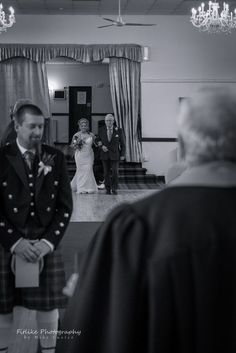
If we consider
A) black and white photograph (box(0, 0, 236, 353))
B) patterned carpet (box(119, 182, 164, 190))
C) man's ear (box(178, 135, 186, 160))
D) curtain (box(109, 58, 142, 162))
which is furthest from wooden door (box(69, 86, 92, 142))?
man's ear (box(178, 135, 186, 160))

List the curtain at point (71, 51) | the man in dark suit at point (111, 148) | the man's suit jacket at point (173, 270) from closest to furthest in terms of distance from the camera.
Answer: the man's suit jacket at point (173, 270), the man in dark suit at point (111, 148), the curtain at point (71, 51)

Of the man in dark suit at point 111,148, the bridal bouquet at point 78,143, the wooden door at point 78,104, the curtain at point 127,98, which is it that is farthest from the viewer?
the wooden door at point 78,104

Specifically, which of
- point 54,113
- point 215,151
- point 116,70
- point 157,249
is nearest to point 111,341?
point 157,249

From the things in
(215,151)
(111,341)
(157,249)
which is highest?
(215,151)

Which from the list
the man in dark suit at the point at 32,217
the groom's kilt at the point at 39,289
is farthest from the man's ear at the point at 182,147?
the groom's kilt at the point at 39,289

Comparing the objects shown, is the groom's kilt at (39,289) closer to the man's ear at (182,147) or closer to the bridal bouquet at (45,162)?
the bridal bouquet at (45,162)

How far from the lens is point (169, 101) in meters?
15.3

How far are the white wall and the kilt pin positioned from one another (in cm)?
1227

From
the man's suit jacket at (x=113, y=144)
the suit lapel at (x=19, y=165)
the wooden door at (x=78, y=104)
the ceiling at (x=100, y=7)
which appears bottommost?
the man's suit jacket at (x=113, y=144)

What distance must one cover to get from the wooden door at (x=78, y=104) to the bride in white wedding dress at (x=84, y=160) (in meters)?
6.37

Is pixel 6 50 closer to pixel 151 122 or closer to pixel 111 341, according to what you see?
pixel 151 122

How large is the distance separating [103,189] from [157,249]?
40.6 ft

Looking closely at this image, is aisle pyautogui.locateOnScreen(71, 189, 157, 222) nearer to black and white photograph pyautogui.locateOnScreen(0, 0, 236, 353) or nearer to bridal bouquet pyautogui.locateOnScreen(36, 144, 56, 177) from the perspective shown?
black and white photograph pyautogui.locateOnScreen(0, 0, 236, 353)

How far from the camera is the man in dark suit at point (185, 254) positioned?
1.29 metres
